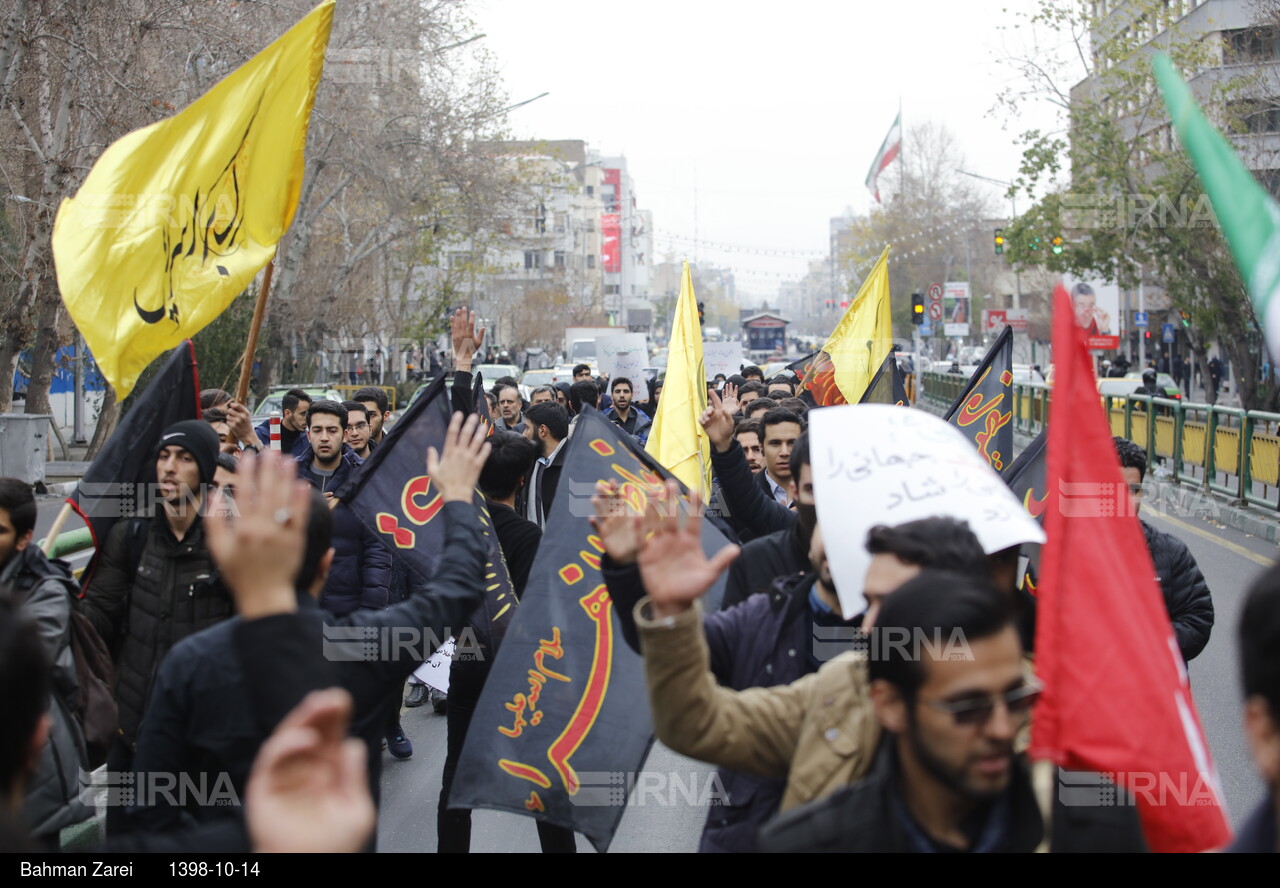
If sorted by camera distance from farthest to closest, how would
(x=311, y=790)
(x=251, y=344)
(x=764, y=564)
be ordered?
(x=251, y=344) → (x=764, y=564) → (x=311, y=790)

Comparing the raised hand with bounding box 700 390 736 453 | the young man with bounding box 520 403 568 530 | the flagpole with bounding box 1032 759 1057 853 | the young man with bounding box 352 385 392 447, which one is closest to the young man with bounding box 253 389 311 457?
the young man with bounding box 352 385 392 447

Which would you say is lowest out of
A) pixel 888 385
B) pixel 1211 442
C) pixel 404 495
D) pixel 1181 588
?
pixel 1211 442

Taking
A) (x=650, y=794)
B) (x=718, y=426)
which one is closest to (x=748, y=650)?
(x=718, y=426)

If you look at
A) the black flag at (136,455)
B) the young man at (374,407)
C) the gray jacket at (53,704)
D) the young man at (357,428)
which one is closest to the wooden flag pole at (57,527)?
the black flag at (136,455)

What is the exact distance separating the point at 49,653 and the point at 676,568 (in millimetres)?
1832

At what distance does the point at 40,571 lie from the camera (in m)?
3.65

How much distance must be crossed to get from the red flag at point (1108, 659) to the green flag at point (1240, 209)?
0.37 m

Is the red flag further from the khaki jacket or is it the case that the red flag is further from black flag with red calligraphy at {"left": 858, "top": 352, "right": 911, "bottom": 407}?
black flag with red calligraphy at {"left": 858, "top": 352, "right": 911, "bottom": 407}

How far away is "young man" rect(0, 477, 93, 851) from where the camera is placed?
331 cm

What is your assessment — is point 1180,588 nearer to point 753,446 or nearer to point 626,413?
point 753,446

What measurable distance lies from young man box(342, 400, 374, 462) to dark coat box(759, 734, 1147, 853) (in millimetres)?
5625

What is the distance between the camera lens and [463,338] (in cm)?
553
